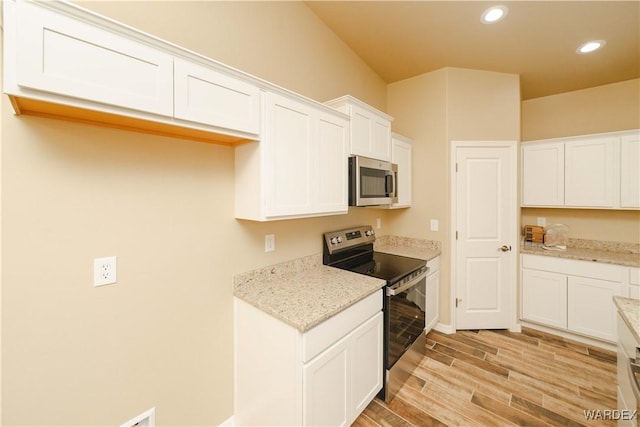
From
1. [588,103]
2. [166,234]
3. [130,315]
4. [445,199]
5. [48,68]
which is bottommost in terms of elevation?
[130,315]

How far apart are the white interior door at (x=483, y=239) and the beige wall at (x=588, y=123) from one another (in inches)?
43.6

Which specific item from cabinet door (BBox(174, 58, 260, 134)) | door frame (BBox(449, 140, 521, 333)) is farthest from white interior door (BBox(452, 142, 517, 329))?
cabinet door (BBox(174, 58, 260, 134))

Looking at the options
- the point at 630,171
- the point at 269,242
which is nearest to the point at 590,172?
the point at 630,171

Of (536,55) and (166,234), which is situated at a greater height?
(536,55)

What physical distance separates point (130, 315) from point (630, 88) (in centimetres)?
536

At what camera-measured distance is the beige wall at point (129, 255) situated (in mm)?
1030

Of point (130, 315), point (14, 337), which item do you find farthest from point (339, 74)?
point (14, 337)

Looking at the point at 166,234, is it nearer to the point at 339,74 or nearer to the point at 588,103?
the point at 339,74

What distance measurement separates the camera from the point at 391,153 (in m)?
2.74

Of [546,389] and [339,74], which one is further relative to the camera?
[339,74]

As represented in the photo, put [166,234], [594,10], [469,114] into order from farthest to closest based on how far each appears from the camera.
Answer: [469,114] → [594,10] → [166,234]

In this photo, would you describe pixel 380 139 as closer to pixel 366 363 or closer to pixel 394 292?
pixel 394 292

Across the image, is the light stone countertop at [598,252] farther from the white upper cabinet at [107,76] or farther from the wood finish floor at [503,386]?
the white upper cabinet at [107,76]

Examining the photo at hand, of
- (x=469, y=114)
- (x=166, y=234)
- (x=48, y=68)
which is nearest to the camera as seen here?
(x=48, y=68)
